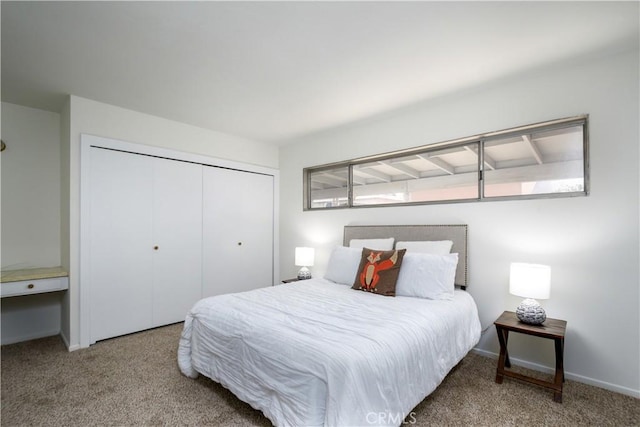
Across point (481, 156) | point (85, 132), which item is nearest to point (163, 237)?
point (85, 132)

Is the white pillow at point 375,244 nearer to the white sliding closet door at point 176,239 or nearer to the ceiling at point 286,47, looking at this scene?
the ceiling at point 286,47

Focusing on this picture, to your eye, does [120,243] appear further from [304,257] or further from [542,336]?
[542,336]

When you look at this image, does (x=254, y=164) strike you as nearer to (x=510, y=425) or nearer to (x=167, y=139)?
(x=167, y=139)

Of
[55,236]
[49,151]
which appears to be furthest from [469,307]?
[49,151]

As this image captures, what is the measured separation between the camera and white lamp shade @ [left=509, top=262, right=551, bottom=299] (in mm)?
2234

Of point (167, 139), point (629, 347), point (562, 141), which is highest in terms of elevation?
point (167, 139)

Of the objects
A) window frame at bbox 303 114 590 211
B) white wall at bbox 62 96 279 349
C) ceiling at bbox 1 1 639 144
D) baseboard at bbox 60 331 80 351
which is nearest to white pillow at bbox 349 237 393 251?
window frame at bbox 303 114 590 211

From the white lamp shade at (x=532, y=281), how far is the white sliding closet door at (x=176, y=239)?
134 inches

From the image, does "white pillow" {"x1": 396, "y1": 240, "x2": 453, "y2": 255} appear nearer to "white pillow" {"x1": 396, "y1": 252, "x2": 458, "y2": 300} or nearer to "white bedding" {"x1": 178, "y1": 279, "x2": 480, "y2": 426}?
"white pillow" {"x1": 396, "y1": 252, "x2": 458, "y2": 300}

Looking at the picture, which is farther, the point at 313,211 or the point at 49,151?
the point at 313,211

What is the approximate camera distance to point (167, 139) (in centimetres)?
362

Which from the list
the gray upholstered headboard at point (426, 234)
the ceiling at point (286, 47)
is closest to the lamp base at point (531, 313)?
the gray upholstered headboard at point (426, 234)

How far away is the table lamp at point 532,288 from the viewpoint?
88.0 inches

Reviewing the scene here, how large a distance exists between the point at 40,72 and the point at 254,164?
95.4 inches
